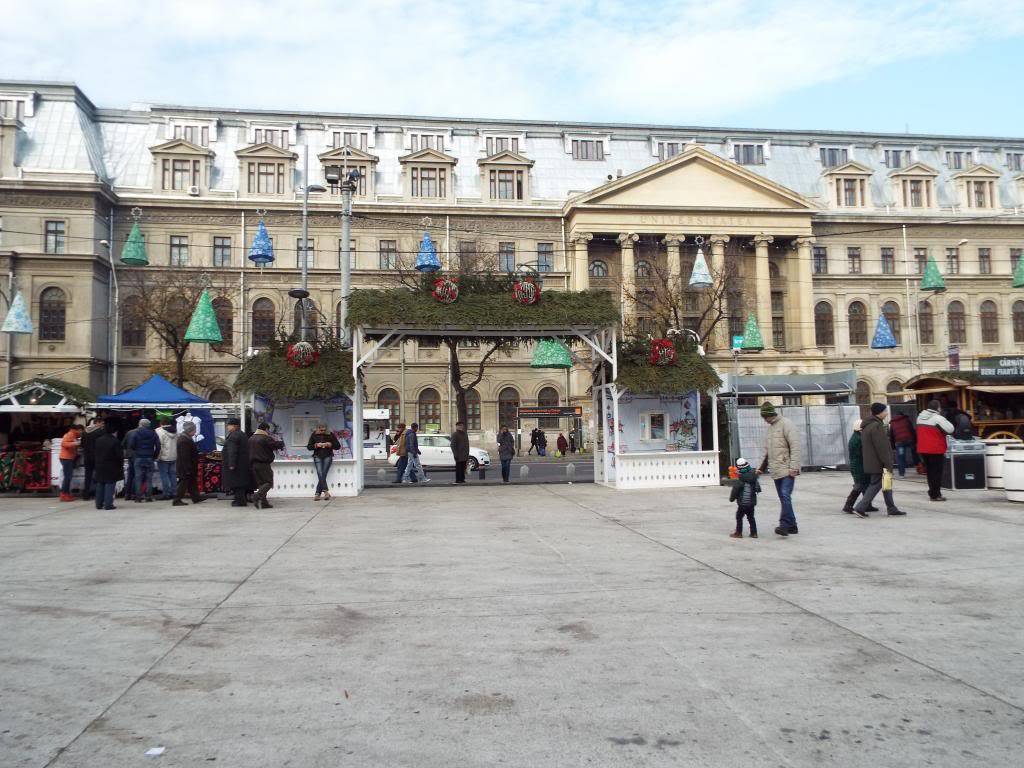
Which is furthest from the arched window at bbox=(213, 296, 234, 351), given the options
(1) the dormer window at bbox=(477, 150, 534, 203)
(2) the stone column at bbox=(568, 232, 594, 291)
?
(2) the stone column at bbox=(568, 232, 594, 291)

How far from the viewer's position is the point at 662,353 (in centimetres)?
2027

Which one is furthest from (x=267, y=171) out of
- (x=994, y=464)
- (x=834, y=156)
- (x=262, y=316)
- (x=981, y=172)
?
(x=981, y=172)

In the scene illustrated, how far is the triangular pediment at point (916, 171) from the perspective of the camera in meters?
57.9

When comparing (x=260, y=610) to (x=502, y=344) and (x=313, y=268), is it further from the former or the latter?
(x=313, y=268)

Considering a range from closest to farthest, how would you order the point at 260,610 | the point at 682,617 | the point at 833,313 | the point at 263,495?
the point at 682,617 < the point at 260,610 < the point at 263,495 < the point at 833,313

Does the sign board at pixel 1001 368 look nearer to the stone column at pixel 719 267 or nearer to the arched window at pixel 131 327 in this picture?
the stone column at pixel 719 267

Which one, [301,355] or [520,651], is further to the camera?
[301,355]

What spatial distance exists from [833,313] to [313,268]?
36846 mm

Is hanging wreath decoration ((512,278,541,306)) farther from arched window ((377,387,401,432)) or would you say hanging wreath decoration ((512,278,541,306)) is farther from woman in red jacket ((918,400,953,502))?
arched window ((377,387,401,432))

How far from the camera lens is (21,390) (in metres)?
21.1

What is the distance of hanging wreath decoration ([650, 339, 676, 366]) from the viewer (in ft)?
66.5

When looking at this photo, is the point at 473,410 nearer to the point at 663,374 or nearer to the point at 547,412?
the point at 547,412

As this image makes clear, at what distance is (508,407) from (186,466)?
117 ft

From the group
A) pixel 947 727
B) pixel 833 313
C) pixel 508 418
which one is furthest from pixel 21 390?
pixel 833 313
